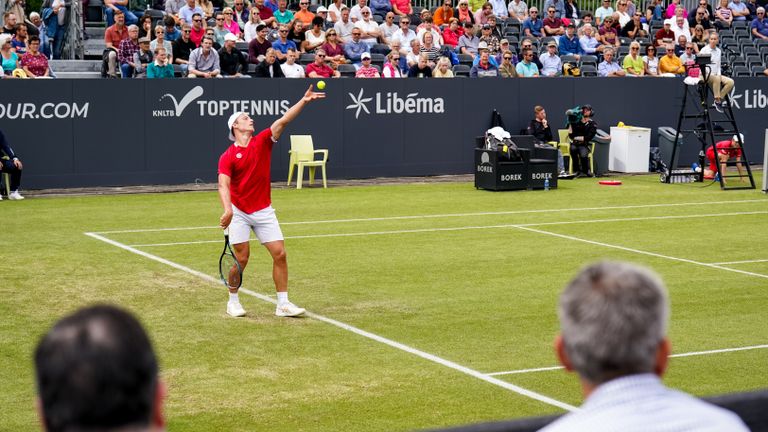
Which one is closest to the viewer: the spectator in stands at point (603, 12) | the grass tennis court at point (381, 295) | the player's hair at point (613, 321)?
the player's hair at point (613, 321)

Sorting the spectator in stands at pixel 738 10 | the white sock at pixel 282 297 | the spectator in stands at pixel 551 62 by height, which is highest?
the spectator in stands at pixel 738 10

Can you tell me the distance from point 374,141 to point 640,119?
7.45 meters

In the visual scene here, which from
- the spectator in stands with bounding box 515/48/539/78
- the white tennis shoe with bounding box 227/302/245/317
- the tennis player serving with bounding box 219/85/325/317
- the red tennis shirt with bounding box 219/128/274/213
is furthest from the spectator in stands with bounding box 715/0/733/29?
the white tennis shoe with bounding box 227/302/245/317

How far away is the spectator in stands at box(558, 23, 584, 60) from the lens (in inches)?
1287

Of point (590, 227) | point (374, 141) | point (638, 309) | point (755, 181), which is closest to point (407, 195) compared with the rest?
point (374, 141)

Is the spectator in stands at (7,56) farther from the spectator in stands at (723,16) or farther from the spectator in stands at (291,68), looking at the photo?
the spectator in stands at (723,16)

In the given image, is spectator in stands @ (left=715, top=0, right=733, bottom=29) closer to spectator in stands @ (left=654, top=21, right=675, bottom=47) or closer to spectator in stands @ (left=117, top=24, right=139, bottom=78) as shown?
spectator in stands @ (left=654, top=21, right=675, bottom=47)

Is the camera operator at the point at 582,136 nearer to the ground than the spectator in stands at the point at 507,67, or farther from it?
nearer to the ground

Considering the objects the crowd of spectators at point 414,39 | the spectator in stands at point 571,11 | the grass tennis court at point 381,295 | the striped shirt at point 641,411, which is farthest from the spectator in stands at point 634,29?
the striped shirt at point 641,411

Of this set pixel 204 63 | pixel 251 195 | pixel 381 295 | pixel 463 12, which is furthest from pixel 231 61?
pixel 251 195

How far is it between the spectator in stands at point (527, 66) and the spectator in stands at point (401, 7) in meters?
4.15

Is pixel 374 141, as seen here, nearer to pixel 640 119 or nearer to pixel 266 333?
pixel 640 119

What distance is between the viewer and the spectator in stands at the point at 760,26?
36.9 metres

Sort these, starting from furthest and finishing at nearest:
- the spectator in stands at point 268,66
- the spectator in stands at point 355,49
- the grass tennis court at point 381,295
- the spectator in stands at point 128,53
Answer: the spectator in stands at point 355,49, the spectator in stands at point 268,66, the spectator in stands at point 128,53, the grass tennis court at point 381,295
